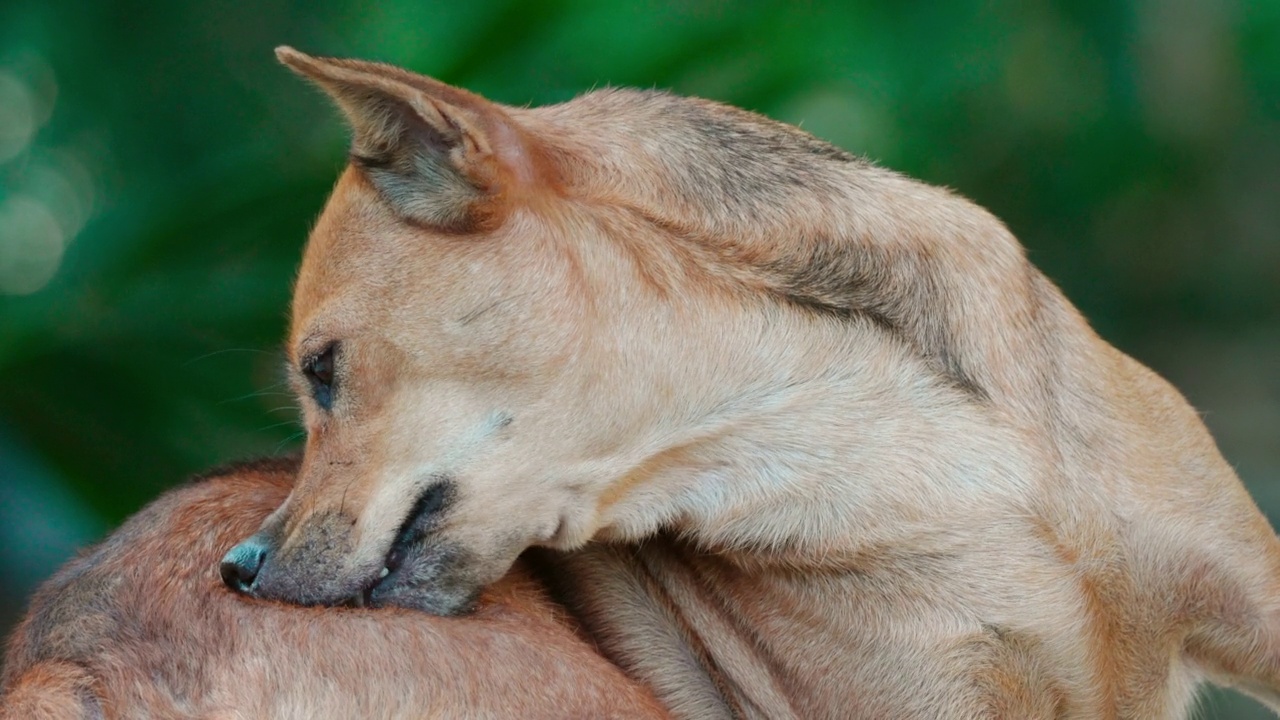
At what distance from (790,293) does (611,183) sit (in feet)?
1.60

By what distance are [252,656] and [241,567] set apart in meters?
0.25

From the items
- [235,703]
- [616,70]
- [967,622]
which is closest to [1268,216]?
[616,70]

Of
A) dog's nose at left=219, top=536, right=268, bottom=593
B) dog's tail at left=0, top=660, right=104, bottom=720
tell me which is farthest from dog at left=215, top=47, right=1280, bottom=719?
dog's tail at left=0, top=660, right=104, bottom=720

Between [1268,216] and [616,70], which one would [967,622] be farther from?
[1268,216]

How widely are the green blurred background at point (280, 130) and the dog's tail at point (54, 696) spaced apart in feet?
8.16

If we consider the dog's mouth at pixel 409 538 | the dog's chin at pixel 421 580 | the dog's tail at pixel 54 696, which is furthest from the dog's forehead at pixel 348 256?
the dog's tail at pixel 54 696

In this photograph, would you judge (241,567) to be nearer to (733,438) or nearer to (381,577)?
(381,577)

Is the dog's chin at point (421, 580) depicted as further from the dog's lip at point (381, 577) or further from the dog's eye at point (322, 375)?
the dog's eye at point (322, 375)

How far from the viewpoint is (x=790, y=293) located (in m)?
3.04

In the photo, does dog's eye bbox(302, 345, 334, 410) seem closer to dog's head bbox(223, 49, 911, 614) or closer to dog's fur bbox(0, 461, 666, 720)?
dog's head bbox(223, 49, 911, 614)

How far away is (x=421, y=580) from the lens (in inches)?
114

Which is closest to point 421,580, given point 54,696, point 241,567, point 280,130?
point 241,567

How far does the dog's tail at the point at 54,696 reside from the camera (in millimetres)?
2551

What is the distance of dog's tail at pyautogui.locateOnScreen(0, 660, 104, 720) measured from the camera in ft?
8.37
